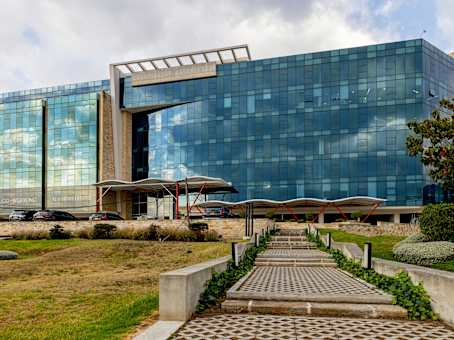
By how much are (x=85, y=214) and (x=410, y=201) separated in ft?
137

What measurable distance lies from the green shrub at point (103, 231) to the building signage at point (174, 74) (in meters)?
30.6

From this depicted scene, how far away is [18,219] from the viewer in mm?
41219

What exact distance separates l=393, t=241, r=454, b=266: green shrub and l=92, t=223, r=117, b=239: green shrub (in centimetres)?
2378

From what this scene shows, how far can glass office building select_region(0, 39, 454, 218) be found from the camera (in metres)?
48.4

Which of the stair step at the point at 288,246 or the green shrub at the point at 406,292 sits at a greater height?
the green shrub at the point at 406,292

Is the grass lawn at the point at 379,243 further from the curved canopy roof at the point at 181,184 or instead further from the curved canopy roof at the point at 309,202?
the curved canopy roof at the point at 181,184

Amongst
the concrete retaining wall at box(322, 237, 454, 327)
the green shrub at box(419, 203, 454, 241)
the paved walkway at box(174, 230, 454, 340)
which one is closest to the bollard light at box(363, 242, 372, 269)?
the paved walkway at box(174, 230, 454, 340)

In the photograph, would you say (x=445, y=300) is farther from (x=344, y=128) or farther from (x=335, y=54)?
(x=335, y=54)

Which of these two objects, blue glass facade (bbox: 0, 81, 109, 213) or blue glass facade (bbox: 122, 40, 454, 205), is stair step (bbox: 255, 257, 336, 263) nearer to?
blue glass facade (bbox: 122, 40, 454, 205)

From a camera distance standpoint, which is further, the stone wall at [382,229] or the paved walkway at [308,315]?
the stone wall at [382,229]

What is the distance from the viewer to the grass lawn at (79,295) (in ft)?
21.0

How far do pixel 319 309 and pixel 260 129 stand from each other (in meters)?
47.5

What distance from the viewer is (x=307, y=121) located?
52.1 metres

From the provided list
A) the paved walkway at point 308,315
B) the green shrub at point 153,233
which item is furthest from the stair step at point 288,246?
the green shrub at point 153,233
